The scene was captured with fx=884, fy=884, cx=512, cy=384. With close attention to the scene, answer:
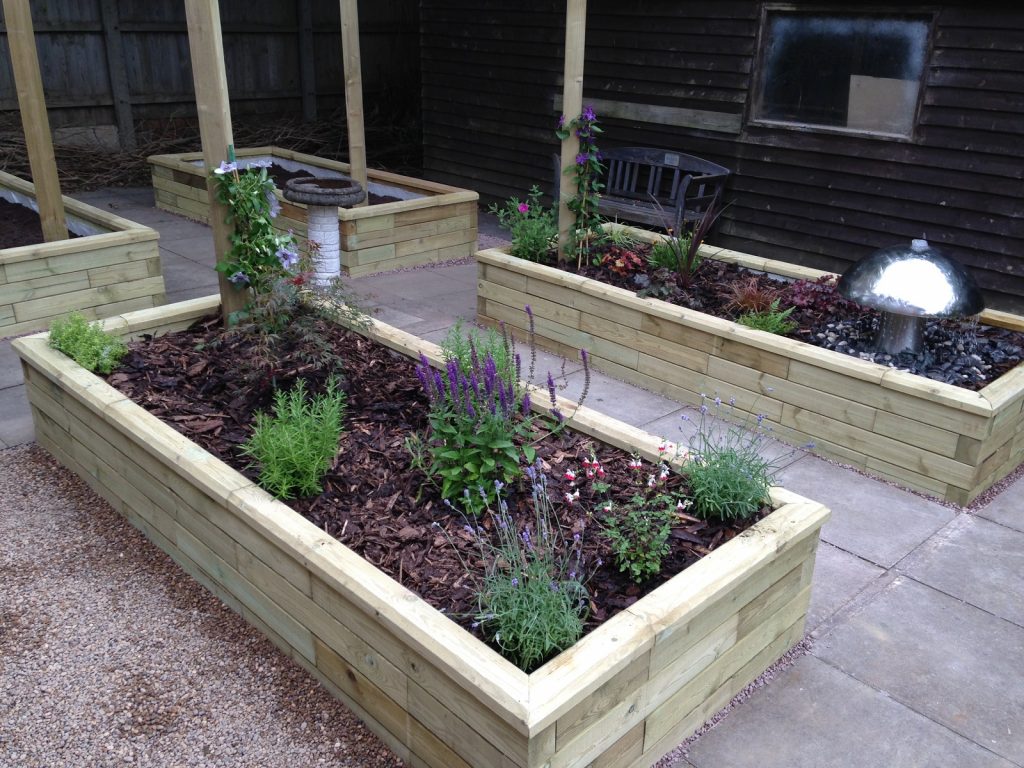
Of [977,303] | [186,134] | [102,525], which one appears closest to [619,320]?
[977,303]

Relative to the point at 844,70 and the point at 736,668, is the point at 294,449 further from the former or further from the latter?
the point at 844,70

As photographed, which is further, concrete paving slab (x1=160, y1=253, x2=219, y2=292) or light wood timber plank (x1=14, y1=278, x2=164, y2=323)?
concrete paving slab (x1=160, y1=253, x2=219, y2=292)

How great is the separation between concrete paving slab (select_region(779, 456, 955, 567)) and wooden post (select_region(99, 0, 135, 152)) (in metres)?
9.14

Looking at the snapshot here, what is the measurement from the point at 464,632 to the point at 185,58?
10.4 metres

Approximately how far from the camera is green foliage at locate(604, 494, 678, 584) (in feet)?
8.51

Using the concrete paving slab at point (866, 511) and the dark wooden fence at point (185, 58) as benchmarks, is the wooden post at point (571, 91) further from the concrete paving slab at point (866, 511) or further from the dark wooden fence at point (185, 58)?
the dark wooden fence at point (185, 58)

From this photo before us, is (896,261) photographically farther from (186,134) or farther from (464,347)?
(186,134)

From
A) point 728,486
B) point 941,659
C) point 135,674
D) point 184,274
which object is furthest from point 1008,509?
point 184,274

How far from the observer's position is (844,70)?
631 cm

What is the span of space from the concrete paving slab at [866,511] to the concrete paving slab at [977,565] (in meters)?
0.06

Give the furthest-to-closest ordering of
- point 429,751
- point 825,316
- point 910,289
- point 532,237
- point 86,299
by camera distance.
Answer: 1. point 532,237
2. point 86,299
3. point 825,316
4. point 910,289
5. point 429,751

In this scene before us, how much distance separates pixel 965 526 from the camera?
363 cm

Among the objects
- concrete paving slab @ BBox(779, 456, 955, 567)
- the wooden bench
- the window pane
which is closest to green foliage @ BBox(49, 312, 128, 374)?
concrete paving slab @ BBox(779, 456, 955, 567)

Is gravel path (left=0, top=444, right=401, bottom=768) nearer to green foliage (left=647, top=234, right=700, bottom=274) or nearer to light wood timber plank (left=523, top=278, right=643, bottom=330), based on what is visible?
light wood timber plank (left=523, top=278, right=643, bottom=330)
